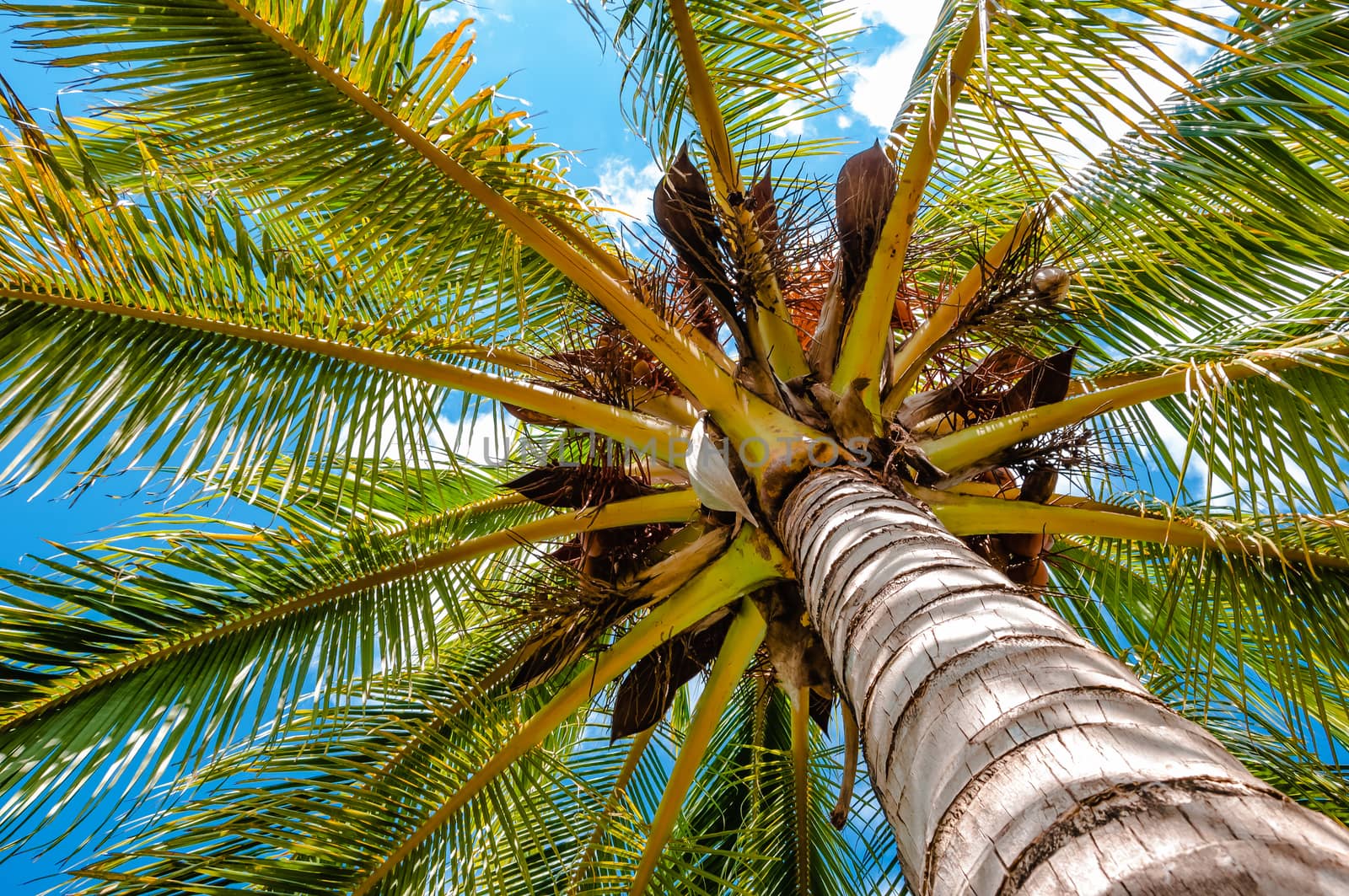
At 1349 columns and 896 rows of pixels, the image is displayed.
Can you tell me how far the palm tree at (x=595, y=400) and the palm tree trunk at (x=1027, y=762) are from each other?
19cm

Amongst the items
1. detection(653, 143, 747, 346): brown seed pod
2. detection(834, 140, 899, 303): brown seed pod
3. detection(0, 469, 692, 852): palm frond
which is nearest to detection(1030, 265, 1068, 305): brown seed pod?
detection(834, 140, 899, 303): brown seed pod

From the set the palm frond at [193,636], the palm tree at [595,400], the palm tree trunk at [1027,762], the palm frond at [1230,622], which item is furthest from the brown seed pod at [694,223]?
the palm frond at [1230,622]

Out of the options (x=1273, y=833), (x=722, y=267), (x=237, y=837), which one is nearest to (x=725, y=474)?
(x=722, y=267)

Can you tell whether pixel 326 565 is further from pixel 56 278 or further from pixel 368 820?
pixel 56 278

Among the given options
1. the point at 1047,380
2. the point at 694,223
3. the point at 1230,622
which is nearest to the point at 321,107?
the point at 694,223

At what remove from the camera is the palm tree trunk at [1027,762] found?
69 centimetres

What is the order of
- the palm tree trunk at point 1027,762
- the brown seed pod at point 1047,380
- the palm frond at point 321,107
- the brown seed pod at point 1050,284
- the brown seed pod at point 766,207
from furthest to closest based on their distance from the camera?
the brown seed pod at point 766,207
the brown seed pod at point 1050,284
the brown seed pod at point 1047,380
the palm frond at point 321,107
the palm tree trunk at point 1027,762

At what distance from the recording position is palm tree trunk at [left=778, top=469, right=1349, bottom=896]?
2.26 ft

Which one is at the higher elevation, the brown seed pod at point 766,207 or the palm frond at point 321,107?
the brown seed pod at point 766,207

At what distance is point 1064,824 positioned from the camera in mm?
781

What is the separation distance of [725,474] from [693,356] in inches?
18.5

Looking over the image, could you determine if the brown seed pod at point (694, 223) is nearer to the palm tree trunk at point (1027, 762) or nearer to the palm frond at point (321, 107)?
the palm frond at point (321, 107)

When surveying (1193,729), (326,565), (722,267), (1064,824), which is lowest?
(1064,824)

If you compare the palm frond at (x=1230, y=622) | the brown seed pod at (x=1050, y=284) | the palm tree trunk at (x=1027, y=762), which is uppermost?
the brown seed pod at (x=1050, y=284)
